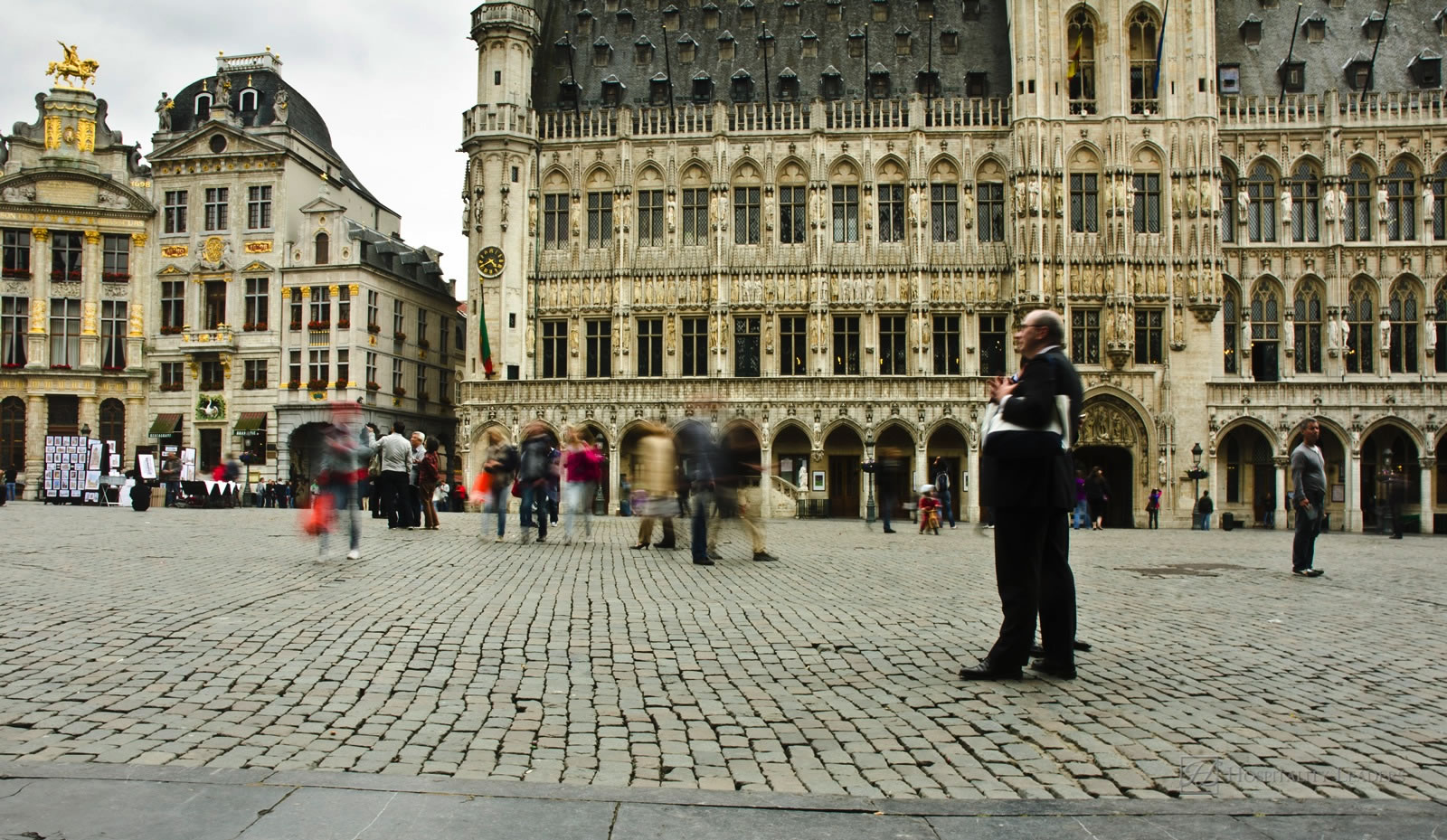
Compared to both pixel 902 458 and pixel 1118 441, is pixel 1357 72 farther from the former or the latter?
pixel 902 458

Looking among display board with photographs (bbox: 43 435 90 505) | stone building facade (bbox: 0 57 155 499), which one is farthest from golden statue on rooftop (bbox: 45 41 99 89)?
display board with photographs (bbox: 43 435 90 505)

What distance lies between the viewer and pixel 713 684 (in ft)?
20.4

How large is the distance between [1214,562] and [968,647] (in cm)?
1025

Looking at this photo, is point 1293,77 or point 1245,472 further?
point 1293,77

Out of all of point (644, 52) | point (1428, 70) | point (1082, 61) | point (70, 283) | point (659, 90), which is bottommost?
point (70, 283)

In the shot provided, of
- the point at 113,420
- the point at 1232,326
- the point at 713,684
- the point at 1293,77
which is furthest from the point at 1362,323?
the point at 113,420

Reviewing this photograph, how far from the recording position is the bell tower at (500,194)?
4481 centimetres

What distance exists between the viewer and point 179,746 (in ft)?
15.4

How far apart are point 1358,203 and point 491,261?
3393 centimetres

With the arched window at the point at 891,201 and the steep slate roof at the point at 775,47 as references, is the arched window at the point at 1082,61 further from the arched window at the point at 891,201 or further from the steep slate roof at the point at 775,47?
the arched window at the point at 891,201

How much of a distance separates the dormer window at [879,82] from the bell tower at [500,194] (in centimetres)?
1401

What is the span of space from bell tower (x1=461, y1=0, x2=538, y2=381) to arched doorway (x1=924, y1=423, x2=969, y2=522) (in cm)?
1649

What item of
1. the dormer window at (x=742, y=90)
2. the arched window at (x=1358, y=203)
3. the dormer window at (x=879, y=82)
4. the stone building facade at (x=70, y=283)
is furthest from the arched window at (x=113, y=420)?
the arched window at (x=1358, y=203)

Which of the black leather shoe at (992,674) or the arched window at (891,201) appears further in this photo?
the arched window at (891,201)
